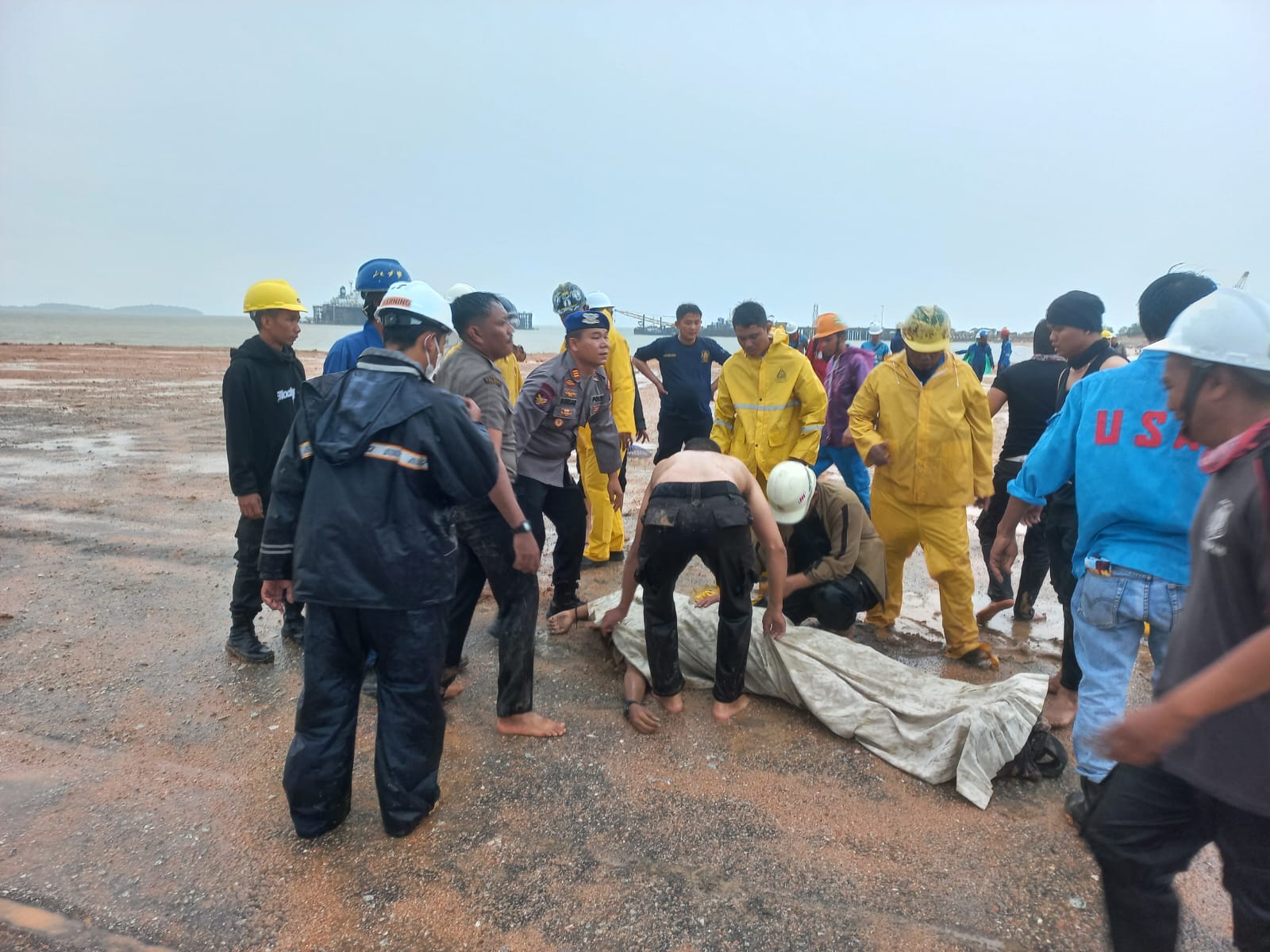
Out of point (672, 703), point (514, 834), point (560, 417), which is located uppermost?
point (560, 417)

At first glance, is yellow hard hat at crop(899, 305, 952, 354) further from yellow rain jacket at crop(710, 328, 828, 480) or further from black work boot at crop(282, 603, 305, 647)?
black work boot at crop(282, 603, 305, 647)

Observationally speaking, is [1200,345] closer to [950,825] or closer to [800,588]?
[950,825]

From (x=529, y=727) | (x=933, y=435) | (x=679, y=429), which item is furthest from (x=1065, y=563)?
(x=679, y=429)

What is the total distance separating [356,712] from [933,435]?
3099 mm

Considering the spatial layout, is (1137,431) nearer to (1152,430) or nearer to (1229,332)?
(1152,430)

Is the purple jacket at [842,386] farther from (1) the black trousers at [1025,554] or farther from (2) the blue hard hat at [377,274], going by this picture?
(2) the blue hard hat at [377,274]

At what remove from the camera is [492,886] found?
2363 millimetres

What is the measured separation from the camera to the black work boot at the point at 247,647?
393 centimetres

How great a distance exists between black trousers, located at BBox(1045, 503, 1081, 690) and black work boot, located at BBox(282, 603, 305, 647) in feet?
13.3

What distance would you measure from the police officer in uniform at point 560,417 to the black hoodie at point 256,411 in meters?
1.24

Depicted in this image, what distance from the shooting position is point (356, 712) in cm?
255

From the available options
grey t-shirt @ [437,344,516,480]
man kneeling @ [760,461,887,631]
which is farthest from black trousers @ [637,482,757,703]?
grey t-shirt @ [437,344,516,480]

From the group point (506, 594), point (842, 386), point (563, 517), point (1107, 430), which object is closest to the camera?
point (1107, 430)

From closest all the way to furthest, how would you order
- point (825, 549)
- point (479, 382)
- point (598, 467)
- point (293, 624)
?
point (479, 382), point (825, 549), point (293, 624), point (598, 467)
